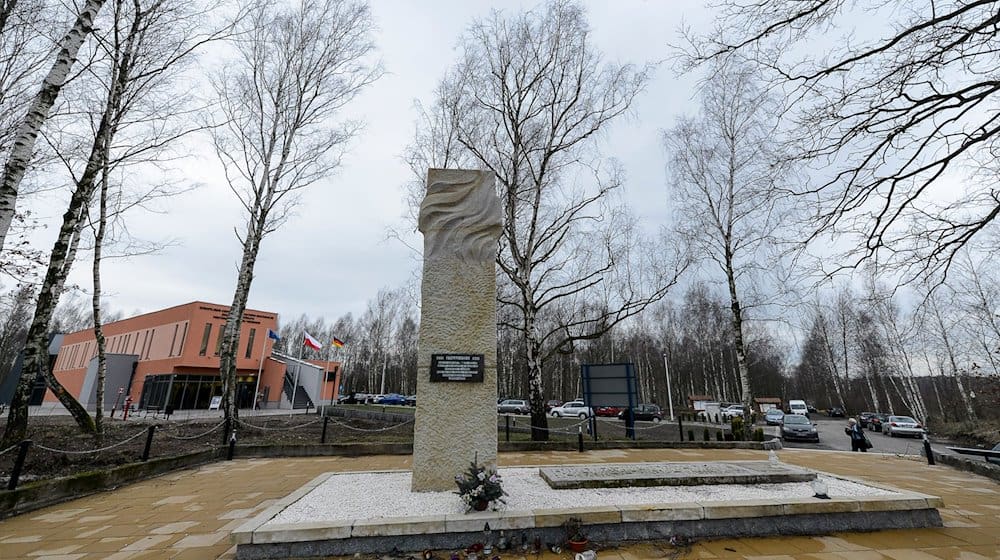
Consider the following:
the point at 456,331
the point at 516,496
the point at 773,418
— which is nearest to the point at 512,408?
the point at 773,418

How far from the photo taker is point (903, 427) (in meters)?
23.6

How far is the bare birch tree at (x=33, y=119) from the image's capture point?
5.55m

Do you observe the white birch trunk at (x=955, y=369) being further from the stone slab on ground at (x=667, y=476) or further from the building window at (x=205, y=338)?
the building window at (x=205, y=338)

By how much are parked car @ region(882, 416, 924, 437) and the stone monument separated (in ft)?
98.8

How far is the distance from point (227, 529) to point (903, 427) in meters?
33.2

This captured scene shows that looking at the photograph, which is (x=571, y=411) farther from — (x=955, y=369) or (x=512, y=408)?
(x=955, y=369)

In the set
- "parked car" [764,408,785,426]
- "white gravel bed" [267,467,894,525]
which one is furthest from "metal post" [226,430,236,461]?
"parked car" [764,408,785,426]

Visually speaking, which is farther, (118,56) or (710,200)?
(710,200)

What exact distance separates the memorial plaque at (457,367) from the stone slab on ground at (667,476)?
1.84 meters

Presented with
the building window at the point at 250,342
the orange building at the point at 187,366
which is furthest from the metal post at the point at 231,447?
the building window at the point at 250,342

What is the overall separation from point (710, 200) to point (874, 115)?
10012mm

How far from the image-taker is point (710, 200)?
14.6 m

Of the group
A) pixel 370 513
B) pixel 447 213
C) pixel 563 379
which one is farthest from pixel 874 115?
pixel 563 379

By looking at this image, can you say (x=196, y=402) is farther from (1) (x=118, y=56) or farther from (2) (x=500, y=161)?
(2) (x=500, y=161)
